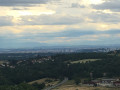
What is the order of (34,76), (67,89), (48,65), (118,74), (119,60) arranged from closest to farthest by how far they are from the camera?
(67,89)
(118,74)
(34,76)
(119,60)
(48,65)

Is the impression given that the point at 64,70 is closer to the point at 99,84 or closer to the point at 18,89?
the point at 99,84

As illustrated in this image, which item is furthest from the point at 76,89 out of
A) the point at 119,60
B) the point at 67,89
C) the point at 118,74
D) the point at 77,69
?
the point at 119,60

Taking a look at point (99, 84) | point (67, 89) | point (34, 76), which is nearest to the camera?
point (67, 89)

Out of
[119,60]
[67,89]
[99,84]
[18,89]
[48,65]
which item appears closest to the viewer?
[18,89]

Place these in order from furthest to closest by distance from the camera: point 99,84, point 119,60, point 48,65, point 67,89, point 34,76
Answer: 1. point 48,65
2. point 119,60
3. point 34,76
4. point 99,84
5. point 67,89

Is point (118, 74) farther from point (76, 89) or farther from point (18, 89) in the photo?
point (18, 89)

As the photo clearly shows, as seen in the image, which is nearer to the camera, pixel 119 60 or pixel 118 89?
pixel 118 89

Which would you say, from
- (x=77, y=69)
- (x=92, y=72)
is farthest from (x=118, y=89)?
(x=77, y=69)

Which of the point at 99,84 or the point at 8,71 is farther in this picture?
the point at 8,71
